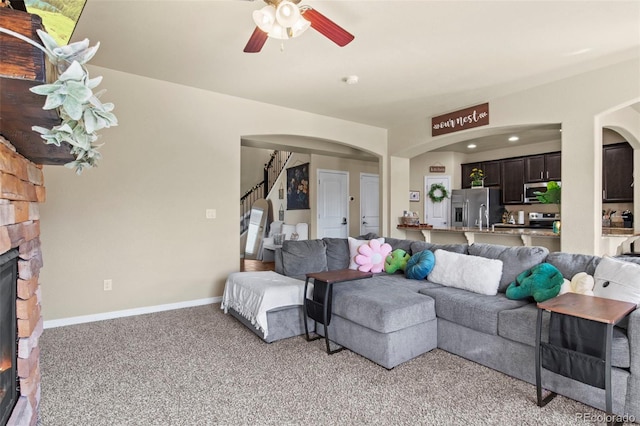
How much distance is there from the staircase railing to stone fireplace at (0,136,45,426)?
733cm

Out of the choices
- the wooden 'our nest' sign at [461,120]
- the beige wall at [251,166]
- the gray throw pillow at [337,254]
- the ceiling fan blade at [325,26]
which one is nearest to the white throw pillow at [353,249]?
the gray throw pillow at [337,254]

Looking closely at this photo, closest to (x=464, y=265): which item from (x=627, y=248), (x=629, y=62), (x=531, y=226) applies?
(x=629, y=62)

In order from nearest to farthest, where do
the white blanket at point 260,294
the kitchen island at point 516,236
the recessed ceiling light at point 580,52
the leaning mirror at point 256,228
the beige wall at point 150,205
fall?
the white blanket at point 260,294
the recessed ceiling light at point 580,52
the beige wall at point 150,205
the kitchen island at point 516,236
the leaning mirror at point 256,228

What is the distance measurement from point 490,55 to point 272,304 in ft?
10.6

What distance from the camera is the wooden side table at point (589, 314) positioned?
1776mm

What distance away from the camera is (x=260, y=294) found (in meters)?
3.13

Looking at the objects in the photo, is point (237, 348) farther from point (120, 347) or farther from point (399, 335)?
point (399, 335)

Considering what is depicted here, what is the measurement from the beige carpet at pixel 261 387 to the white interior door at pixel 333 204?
15.3ft

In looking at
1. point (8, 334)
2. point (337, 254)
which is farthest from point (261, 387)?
point (337, 254)

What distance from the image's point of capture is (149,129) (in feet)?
13.3

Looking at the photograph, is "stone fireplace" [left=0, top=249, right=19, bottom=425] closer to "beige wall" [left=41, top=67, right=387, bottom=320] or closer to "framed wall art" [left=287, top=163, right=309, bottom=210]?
"beige wall" [left=41, top=67, right=387, bottom=320]

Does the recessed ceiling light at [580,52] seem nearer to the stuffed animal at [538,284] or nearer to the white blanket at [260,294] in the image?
the stuffed animal at [538,284]

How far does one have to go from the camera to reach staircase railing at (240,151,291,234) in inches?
365

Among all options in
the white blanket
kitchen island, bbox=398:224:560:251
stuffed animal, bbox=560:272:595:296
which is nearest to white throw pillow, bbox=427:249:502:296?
stuffed animal, bbox=560:272:595:296
